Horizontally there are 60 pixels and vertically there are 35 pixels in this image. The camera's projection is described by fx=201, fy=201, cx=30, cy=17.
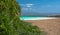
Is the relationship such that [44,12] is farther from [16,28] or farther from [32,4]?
[16,28]

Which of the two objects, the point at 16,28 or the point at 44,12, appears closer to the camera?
the point at 16,28

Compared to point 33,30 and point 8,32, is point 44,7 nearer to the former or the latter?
point 33,30

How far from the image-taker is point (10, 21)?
341 cm

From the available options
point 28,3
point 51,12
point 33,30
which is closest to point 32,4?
point 28,3

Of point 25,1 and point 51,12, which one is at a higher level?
point 25,1

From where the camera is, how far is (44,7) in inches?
400

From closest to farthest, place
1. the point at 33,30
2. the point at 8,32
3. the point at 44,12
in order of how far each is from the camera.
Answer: the point at 8,32
the point at 33,30
the point at 44,12

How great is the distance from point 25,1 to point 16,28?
21.0 ft

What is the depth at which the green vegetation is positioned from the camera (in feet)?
10.3

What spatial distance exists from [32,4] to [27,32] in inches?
258

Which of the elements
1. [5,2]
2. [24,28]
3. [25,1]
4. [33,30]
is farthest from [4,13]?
[25,1]

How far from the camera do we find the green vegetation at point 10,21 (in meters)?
3.15

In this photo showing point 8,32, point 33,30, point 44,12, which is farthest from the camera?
point 44,12

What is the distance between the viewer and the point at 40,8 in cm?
994
